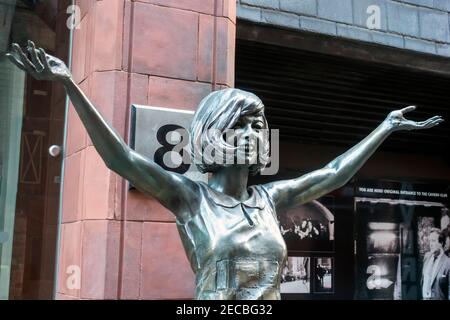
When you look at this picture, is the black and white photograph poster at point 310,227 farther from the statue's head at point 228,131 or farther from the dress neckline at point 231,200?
the statue's head at point 228,131

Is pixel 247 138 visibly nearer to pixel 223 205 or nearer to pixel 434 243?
pixel 223 205

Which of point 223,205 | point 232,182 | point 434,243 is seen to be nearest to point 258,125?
point 232,182

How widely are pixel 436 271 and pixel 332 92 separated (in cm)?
353

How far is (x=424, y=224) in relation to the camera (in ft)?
29.5

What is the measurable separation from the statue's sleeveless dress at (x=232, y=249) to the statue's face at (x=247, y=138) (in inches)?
8.5

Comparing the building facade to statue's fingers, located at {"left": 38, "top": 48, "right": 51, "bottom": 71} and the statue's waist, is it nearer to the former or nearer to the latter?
the statue's waist

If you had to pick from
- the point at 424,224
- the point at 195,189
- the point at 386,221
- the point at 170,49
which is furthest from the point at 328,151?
the point at 195,189

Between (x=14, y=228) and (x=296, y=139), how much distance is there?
14.6ft

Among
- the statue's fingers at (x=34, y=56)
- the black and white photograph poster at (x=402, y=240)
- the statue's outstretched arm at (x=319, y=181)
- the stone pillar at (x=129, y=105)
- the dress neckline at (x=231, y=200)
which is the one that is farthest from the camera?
the black and white photograph poster at (x=402, y=240)

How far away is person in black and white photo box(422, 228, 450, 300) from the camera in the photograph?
893cm

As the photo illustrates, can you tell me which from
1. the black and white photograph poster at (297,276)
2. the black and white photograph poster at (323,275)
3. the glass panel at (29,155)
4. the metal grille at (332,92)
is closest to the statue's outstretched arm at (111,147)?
the glass panel at (29,155)

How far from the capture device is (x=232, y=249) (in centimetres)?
248

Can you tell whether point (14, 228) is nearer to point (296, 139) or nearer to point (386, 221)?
point (296, 139)

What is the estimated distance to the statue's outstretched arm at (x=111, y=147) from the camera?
2162 millimetres
